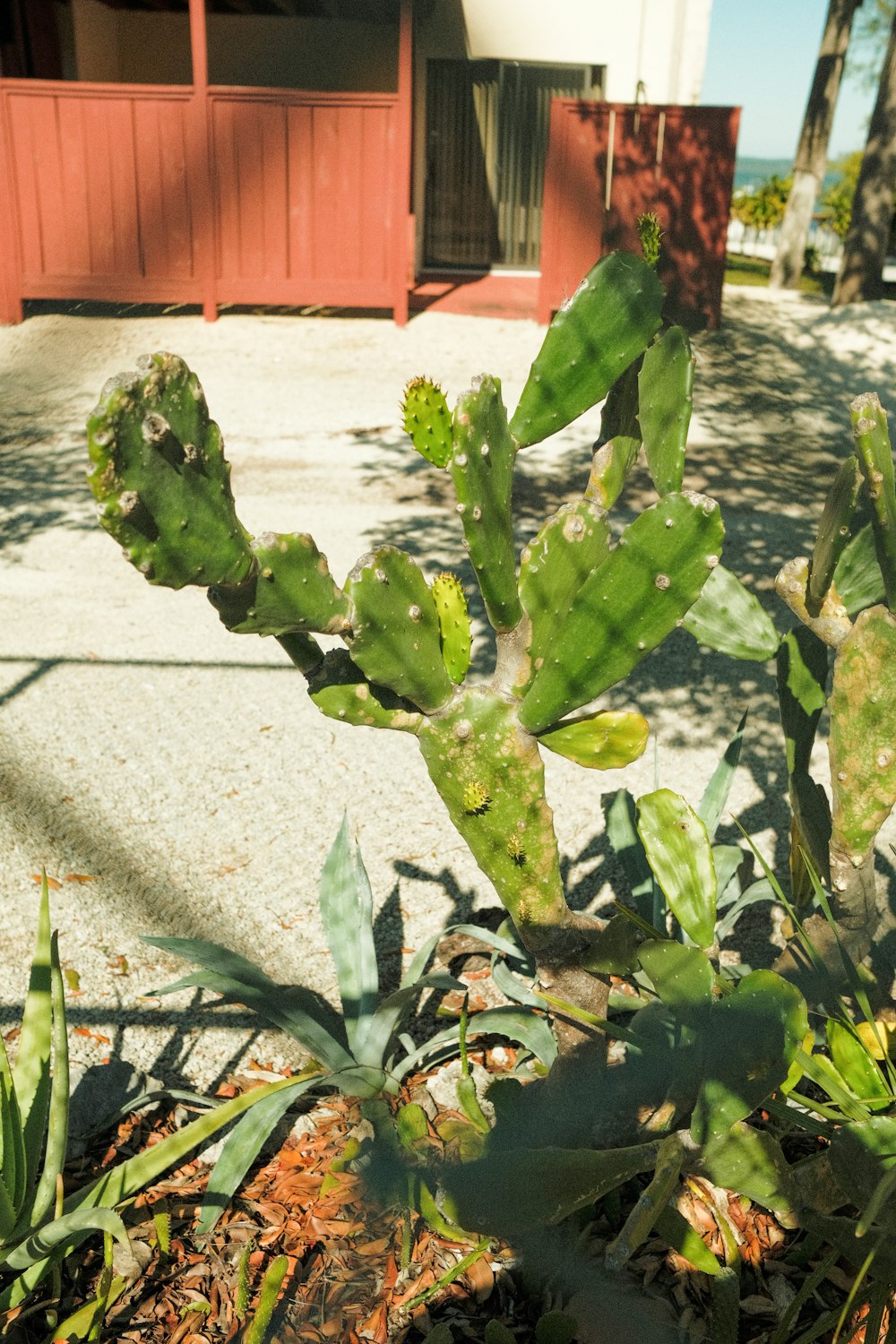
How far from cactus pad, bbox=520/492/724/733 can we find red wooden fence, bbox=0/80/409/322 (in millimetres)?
10328

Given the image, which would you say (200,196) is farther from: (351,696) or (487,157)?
(351,696)

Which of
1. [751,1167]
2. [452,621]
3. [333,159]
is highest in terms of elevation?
[333,159]

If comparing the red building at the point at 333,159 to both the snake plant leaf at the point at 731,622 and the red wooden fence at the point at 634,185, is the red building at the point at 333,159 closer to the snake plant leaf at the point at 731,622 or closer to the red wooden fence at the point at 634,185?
the red wooden fence at the point at 634,185

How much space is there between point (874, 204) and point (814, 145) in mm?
4291

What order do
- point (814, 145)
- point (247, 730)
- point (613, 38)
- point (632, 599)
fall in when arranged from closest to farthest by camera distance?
point (632, 599)
point (247, 730)
point (613, 38)
point (814, 145)

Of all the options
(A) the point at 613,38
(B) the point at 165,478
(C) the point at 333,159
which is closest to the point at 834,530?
(B) the point at 165,478

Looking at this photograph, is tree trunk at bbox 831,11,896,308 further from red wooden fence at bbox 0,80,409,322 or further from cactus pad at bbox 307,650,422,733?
cactus pad at bbox 307,650,422,733

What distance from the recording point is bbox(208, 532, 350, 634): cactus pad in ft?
6.38

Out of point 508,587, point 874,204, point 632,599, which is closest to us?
point 632,599

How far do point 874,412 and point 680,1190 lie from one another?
159 cm

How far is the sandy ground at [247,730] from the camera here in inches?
141

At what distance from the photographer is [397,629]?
212cm

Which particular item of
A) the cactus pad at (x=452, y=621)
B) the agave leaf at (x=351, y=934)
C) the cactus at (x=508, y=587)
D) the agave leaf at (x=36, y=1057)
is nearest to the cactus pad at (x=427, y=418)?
the cactus at (x=508, y=587)

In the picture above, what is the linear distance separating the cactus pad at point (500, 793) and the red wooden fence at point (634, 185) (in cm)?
1055
